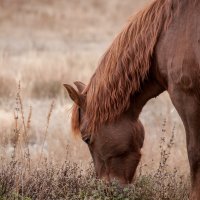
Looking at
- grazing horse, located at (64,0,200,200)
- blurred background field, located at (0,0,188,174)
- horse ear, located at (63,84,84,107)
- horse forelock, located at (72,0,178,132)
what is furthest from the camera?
blurred background field, located at (0,0,188,174)

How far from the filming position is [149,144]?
7.67 meters

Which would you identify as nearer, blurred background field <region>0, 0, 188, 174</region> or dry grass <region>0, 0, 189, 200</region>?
dry grass <region>0, 0, 189, 200</region>

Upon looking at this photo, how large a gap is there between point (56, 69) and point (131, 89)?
7317 millimetres

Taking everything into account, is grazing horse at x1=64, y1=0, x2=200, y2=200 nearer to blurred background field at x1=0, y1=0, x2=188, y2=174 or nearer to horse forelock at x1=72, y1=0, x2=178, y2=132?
horse forelock at x1=72, y1=0, x2=178, y2=132

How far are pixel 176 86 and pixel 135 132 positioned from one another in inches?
25.1

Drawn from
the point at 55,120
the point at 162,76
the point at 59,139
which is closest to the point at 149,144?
the point at 59,139

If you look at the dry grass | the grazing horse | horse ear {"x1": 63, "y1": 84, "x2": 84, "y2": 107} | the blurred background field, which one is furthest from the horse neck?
the blurred background field

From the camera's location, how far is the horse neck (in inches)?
199

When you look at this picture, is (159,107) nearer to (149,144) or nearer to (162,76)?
(149,144)

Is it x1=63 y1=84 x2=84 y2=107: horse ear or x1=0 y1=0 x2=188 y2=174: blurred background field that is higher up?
x1=0 y1=0 x2=188 y2=174: blurred background field

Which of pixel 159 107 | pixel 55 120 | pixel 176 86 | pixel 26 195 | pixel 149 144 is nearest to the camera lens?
pixel 176 86

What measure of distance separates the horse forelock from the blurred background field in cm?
69

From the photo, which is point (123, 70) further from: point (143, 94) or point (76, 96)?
point (76, 96)

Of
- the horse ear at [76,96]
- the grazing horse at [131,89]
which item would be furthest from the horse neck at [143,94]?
the horse ear at [76,96]
